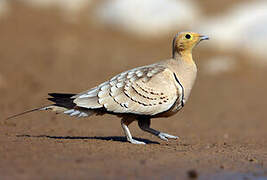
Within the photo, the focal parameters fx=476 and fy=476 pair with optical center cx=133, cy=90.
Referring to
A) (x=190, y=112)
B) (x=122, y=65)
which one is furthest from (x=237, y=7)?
(x=190, y=112)

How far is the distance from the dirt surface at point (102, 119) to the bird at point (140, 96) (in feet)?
2.00

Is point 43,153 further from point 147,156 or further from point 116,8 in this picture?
point 116,8

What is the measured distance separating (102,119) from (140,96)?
20.4 feet

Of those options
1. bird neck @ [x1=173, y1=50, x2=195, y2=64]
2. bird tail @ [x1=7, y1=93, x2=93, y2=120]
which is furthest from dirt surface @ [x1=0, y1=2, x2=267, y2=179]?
bird neck @ [x1=173, y1=50, x2=195, y2=64]

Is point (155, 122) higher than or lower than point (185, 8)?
lower

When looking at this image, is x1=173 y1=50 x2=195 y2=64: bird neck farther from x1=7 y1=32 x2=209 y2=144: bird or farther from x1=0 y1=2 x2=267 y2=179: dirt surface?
x1=0 y1=2 x2=267 y2=179: dirt surface

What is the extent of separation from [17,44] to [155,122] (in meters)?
11.4

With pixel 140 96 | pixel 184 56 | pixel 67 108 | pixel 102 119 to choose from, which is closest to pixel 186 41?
pixel 184 56

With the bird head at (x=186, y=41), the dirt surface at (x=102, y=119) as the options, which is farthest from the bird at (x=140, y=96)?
the dirt surface at (x=102, y=119)

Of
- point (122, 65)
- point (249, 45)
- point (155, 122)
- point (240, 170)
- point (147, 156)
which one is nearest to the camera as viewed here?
point (240, 170)

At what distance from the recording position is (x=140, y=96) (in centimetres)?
834

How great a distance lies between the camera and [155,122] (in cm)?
1466

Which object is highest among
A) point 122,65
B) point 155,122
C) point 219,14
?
point 219,14

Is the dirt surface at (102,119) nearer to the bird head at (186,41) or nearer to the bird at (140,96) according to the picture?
the bird at (140,96)
